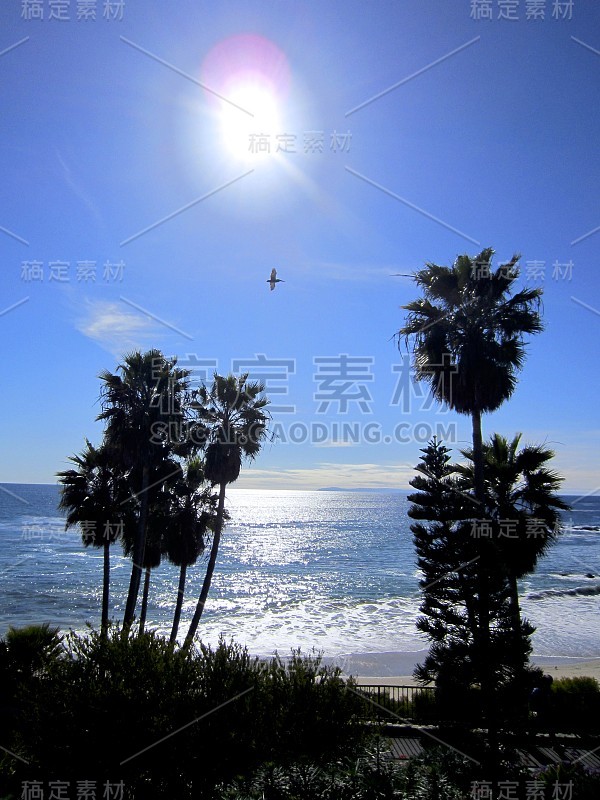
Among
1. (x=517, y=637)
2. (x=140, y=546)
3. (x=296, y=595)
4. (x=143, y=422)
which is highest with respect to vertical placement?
(x=143, y=422)

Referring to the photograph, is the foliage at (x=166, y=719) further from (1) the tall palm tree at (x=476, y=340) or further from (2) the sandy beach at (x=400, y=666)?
(2) the sandy beach at (x=400, y=666)

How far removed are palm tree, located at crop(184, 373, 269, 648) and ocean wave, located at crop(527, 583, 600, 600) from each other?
37.9 m

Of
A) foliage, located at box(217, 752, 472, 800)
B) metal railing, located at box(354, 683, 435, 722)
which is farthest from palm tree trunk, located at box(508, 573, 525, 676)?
foliage, located at box(217, 752, 472, 800)

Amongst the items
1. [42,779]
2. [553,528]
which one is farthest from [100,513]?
[553,528]

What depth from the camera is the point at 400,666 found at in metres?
28.0

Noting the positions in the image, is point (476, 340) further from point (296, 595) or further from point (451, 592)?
point (296, 595)

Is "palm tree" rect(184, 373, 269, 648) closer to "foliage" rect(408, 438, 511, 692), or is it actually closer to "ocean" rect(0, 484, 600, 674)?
"foliage" rect(408, 438, 511, 692)

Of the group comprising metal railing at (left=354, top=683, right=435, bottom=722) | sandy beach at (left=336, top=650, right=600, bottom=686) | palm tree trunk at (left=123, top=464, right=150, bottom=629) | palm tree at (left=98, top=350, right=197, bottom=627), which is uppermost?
palm tree at (left=98, top=350, right=197, bottom=627)

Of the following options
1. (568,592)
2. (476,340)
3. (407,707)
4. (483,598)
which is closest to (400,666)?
(407,707)

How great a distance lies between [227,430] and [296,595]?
3326 cm

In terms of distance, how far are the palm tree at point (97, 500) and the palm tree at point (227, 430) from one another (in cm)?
330

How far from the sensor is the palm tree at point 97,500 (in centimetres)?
1953

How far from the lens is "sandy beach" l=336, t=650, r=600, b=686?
2558 centimetres

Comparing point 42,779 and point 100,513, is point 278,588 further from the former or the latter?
point 42,779
